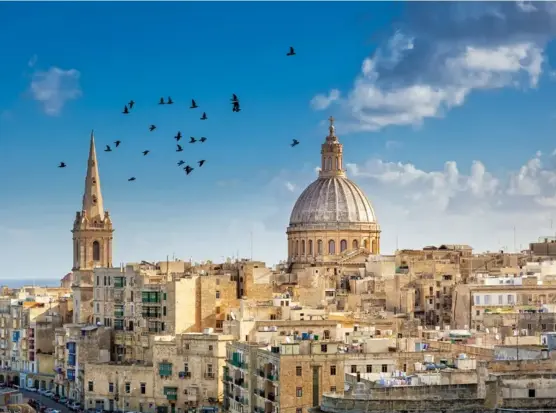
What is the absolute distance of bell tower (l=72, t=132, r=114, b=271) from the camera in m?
87.0

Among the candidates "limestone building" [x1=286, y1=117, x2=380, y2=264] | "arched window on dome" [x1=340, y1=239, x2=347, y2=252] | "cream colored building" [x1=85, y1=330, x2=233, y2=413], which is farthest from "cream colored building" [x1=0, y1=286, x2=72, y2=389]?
"arched window on dome" [x1=340, y1=239, x2=347, y2=252]

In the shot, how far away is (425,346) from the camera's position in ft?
171

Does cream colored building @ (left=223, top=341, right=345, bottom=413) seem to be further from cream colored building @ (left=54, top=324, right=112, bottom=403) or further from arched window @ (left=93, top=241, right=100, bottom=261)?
arched window @ (left=93, top=241, right=100, bottom=261)

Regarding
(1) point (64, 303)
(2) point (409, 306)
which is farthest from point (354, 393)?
(1) point (64, 303)

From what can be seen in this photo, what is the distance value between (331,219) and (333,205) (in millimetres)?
966

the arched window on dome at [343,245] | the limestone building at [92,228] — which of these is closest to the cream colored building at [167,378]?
the limestone building at [92,228]

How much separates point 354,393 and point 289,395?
1083cm

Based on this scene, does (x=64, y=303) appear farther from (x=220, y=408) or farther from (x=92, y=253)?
(x=220, y=408)

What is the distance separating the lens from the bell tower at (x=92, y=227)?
8700 cm

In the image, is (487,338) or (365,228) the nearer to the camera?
(487,338)

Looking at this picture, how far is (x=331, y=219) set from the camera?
92.7 m

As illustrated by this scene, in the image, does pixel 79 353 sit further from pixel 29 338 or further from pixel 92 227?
pixel 92 227

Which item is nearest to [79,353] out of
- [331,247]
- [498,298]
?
[498,298]

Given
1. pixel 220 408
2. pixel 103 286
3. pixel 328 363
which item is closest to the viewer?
pixel 328 363
